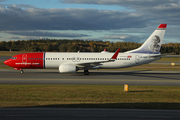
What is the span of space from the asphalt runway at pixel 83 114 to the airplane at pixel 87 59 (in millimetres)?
19007

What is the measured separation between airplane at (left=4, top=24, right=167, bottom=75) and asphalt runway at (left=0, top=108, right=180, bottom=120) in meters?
19.0

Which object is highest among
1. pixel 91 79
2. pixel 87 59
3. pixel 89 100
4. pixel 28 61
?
pixel 87 59

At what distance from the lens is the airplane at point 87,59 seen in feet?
108

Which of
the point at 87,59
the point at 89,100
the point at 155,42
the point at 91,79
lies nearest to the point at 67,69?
the point at 87,59

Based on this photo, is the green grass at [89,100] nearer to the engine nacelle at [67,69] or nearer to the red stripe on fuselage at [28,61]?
the engine nacelle at [67,69]

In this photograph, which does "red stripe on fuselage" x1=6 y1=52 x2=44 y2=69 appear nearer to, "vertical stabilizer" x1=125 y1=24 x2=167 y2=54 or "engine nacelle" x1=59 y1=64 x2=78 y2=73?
"engine nacelle" x1=59 y1=64 x2=78 y2=73

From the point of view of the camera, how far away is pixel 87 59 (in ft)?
111

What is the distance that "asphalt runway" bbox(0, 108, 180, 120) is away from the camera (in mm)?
10430

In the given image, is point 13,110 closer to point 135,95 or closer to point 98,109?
point 98,109

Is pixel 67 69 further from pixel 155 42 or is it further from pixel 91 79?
pixel 155 42

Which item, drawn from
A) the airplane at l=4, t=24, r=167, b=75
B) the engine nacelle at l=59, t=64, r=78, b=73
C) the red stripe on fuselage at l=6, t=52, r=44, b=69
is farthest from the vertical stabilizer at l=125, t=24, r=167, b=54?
the red stripe on fuselage at l=6, t=52, r=44, b=69

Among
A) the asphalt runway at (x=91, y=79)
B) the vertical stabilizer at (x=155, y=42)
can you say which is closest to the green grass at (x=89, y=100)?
the asphalt runway at (x=91, y=79)

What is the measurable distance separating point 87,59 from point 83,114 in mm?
22934

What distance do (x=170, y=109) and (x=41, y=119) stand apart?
8.75 metres
